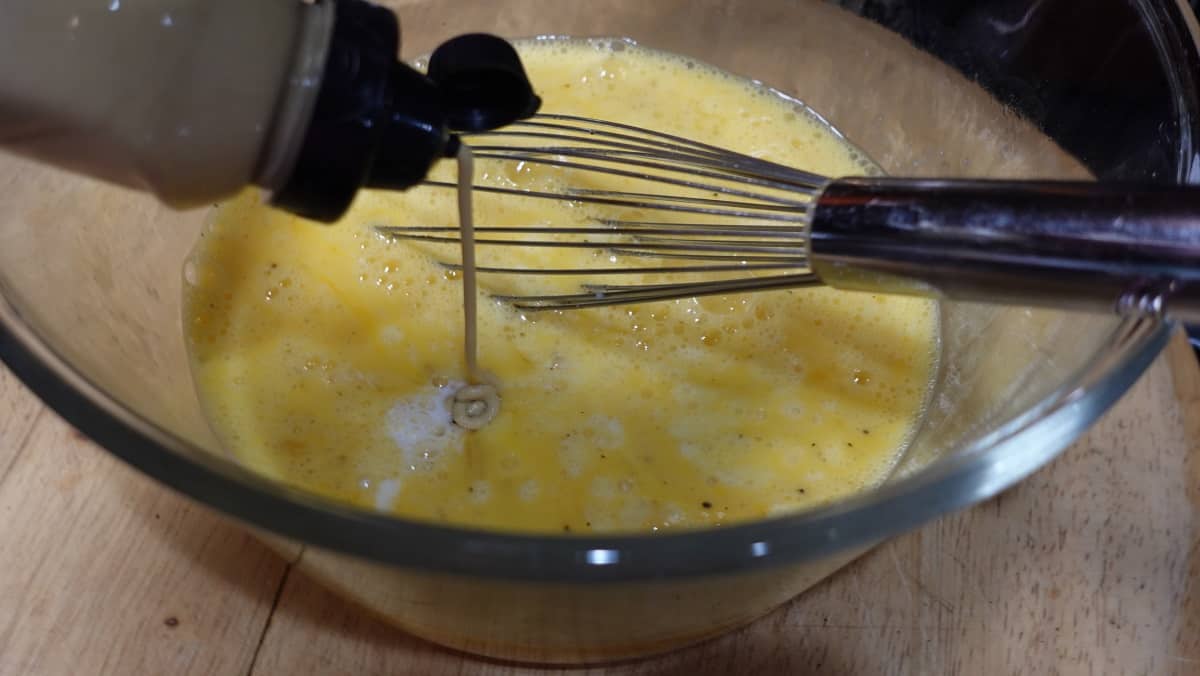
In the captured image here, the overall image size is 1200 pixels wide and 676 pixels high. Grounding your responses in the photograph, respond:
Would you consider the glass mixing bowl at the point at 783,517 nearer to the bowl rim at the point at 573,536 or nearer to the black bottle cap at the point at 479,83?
the bowl rim at the point at 573,536

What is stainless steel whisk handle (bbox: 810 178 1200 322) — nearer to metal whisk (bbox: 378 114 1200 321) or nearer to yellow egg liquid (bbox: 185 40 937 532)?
metal whisk (bbox: 378 114 1200 321)

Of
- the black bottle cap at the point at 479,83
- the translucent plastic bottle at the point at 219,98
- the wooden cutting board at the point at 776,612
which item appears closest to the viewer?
the translucent plastic bottle at the point at 219,98

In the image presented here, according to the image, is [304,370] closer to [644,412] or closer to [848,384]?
[644,412]

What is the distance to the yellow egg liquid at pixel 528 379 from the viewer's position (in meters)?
0.75

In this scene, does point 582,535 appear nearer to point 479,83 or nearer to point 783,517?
point 783,517

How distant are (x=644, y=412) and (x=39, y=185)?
44cm

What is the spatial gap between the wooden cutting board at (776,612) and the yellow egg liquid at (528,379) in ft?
0.25

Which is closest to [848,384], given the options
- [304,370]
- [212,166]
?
[304,370]

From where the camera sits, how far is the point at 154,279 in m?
0.82

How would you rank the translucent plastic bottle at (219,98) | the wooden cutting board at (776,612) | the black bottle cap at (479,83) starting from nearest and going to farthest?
the translucent plastic bottle at (219,98)
the black bottle cap at (479,83)
the wooden cutting board at (776,612)

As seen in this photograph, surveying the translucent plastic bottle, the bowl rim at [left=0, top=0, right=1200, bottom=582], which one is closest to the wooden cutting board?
the bowl rim at [left=0, top=0, right=1200, bottom=582]

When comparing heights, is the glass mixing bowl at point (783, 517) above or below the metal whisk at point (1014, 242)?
below

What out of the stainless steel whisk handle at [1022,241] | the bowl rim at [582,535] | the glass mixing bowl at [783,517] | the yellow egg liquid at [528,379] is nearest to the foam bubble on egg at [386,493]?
the yellow egg liquid at [528,379]

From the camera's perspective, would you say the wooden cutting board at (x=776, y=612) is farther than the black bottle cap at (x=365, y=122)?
Yes
